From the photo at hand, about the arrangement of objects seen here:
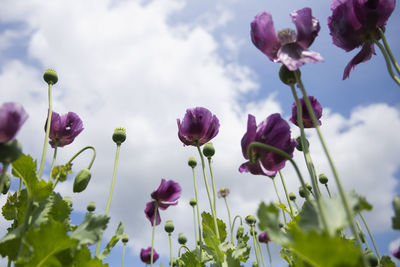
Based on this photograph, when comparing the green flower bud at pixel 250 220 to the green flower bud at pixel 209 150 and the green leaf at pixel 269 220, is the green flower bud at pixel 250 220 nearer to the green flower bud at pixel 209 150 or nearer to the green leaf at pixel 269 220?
the green flower bud at pixel 209 150

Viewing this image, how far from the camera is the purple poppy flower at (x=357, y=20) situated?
5.34ft

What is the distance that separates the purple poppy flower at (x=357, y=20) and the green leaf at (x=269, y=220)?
1.17 m

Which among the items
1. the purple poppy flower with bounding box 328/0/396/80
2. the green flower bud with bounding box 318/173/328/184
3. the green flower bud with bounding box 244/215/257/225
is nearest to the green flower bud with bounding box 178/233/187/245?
the green flower bud with bounding box 244/215/257/225

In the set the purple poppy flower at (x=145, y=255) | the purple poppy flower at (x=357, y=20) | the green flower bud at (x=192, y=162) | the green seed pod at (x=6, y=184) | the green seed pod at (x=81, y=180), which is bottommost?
the green seed pod at (x=81, y=180)

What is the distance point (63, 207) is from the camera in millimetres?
1547

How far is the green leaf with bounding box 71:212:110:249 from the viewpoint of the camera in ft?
4.30

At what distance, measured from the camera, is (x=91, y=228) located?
134 centimetres

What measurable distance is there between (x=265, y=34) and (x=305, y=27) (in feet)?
0.55

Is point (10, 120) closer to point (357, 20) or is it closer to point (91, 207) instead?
point (357, 20)

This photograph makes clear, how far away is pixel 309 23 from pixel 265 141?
1.74ft

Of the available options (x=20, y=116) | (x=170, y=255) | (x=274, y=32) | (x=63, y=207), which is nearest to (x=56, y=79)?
(x=63, y=207)

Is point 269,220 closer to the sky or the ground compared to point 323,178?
closer to the ground

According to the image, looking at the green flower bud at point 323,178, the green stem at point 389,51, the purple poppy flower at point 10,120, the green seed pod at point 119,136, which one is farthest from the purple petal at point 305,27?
the green flower bud at point 323,178

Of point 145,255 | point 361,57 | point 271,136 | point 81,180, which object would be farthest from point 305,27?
point 145,255
